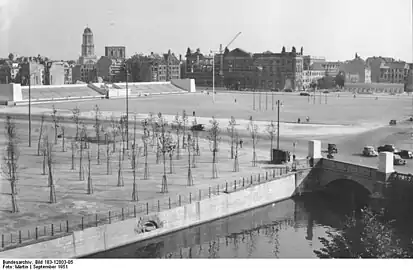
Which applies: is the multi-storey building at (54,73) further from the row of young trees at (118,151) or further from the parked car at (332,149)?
the parked car at (332,149)

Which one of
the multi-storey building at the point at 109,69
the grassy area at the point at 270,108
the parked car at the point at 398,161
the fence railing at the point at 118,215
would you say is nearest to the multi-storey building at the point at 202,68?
the multi-storey building at the point at 109,69

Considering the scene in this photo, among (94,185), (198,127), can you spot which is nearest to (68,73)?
(198,127)

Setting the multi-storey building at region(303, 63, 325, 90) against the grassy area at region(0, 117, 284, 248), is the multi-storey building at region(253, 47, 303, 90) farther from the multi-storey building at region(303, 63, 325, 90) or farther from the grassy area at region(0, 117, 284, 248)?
the grassy area at region(0, 117, 284, 248)

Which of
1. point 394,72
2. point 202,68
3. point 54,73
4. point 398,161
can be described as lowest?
point 398,161

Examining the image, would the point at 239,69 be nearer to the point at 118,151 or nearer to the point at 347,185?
the point at 118,151

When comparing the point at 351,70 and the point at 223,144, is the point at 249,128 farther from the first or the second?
the point at 351,70

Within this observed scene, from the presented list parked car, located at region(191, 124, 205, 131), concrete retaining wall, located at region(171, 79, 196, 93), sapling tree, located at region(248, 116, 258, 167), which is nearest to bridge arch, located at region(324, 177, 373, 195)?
sapling tree, located at region(248, 116, 258, 167)
